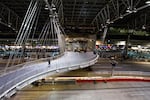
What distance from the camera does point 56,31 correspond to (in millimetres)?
21250

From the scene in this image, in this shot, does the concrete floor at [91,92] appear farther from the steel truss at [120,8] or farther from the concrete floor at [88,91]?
the steel truss at [120,8]

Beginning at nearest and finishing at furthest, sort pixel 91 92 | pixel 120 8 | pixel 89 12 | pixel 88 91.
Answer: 1. pixel 91 92
2. pixel 88 91
3. pixel 120 8
4. pixel 89 12

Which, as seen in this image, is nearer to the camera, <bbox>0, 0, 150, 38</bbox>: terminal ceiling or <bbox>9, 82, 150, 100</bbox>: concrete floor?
<bbox>9, 82, 150, 100</bbox>: concrete floor

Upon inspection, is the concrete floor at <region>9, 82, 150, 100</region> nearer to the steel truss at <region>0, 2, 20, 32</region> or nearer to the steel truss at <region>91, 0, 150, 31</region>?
the steel truss at <region>91, 0, 150, 31</region>

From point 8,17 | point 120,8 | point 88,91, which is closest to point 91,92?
point 88,91

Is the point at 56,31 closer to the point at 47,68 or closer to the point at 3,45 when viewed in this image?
the point at 47,68

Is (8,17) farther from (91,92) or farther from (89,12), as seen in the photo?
(91,92)

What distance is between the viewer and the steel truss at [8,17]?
31203 millimetres

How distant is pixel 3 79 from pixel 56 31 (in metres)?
11.5

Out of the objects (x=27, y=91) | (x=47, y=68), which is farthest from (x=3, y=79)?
(x=27, y=91)

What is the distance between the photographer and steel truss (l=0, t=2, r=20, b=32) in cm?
3120

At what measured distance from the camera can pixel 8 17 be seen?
111 feet

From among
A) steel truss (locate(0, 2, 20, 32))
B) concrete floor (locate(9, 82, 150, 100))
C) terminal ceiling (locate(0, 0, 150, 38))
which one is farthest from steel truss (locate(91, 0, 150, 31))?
steel truss (locate(0, 2, 20, 32))

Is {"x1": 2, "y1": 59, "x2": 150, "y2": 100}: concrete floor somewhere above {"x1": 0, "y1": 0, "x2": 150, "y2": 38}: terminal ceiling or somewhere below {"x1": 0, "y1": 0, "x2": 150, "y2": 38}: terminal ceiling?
below
